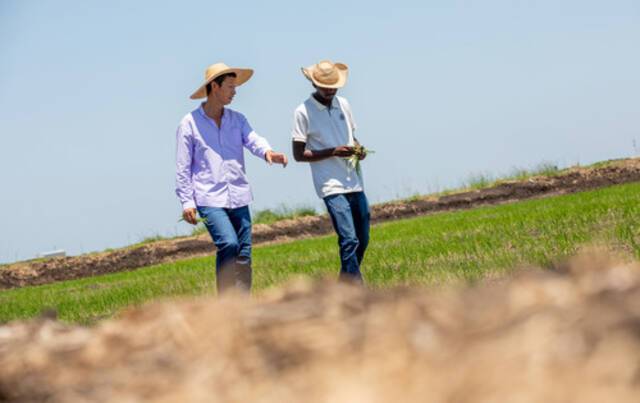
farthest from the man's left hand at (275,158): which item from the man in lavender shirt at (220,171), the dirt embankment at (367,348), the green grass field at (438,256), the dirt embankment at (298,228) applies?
the dirt embankment at (298,228)

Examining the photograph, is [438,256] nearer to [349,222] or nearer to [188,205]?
[349,222]

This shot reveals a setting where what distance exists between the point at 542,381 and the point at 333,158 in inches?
277

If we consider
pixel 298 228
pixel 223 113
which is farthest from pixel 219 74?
pixel 298 228

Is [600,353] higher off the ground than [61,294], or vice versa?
[600,353]

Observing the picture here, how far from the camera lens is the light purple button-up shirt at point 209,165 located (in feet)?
27.0

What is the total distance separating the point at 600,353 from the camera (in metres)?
1.69

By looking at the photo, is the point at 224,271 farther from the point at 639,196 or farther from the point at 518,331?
the point at 639,196

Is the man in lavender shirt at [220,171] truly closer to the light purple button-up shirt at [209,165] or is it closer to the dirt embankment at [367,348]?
the light purple button-up shirt at [209,165]

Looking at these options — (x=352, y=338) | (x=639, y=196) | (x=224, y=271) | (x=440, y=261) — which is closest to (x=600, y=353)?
(x=352, y=338)

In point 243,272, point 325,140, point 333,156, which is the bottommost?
point 243,272

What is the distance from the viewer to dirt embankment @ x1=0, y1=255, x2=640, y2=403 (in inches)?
65.9

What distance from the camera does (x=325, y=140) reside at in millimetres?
8672

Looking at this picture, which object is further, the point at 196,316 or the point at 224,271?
the point at 224,271

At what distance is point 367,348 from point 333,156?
6724 millimetres
